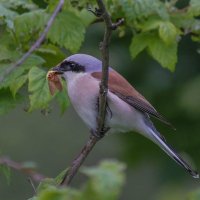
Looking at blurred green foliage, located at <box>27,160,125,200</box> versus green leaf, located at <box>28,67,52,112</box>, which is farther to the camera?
green leaf, located at <box>28,67,52,112</box>

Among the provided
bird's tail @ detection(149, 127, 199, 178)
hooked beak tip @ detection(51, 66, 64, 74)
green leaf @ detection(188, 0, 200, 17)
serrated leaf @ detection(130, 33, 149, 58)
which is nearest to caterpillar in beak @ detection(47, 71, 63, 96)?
hooked beak tip @ detection(51, 66, 64, 74)

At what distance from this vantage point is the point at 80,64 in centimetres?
467

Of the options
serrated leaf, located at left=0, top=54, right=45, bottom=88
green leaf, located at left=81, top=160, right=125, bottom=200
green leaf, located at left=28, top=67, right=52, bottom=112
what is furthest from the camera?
serrated leaf, located at left=0, top=54, right=45, bottom=88

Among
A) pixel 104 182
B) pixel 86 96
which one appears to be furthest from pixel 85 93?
pixel 104 182

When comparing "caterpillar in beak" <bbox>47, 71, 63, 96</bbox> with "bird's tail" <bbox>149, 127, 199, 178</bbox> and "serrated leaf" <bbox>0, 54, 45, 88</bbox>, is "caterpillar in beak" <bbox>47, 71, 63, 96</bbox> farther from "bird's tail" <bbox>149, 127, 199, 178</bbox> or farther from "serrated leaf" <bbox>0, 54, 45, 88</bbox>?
"bird's tail" <bbox>149, 127, 199, 178</bbox>

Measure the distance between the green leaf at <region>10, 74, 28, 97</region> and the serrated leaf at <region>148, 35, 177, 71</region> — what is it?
892 millimetres

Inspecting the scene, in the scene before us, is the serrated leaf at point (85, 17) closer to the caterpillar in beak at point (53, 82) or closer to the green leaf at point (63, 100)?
the caterpillar in beak at point (53, 82)

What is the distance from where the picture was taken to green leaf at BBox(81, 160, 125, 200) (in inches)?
85.4

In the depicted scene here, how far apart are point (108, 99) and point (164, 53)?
432 millimetres

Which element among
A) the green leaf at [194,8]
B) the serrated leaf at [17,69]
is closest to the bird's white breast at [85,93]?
the serrated leaf at [17,69]

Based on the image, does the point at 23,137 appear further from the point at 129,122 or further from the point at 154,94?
the point at 129,122

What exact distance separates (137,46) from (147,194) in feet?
15.7

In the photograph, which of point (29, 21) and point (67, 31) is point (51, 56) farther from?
point (29, 21)

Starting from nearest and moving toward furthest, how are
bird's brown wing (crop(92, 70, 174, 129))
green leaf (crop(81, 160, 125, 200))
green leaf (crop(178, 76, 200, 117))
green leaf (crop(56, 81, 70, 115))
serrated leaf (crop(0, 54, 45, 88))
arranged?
1. green leaf (crop(81, 160, 125, 200))
2. serrated leaf (crop(0, 54, 45, 88))
3. green leaf (crop(56, 81, 70, 115))
4. bird's brown wing (crop(92, 70, 174, 129))
5. green leaf (crop(178, 76, 200, 117))
